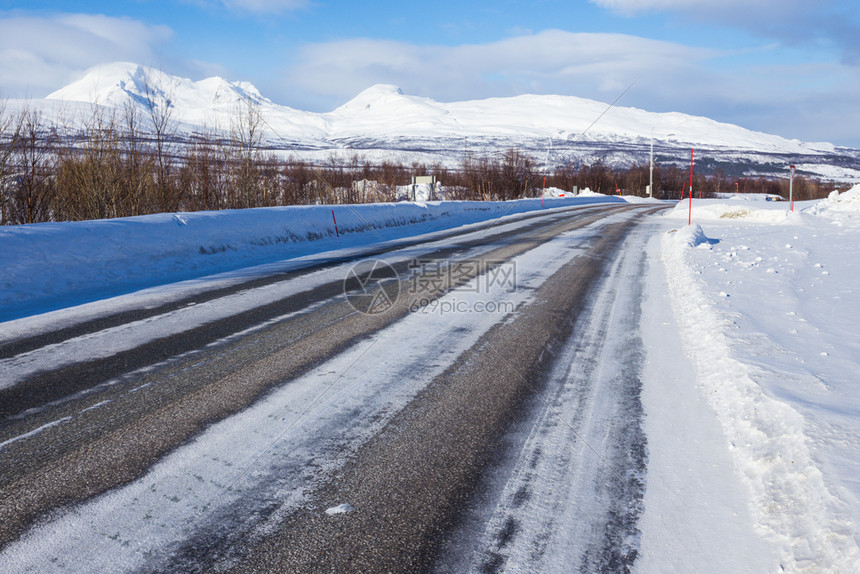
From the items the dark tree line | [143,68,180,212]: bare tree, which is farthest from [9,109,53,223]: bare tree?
[143,68,180,212]: bare tree

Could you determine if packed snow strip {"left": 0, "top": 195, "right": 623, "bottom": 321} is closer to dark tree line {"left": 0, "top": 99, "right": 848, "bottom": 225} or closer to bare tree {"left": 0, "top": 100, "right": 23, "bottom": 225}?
bare tree {"left": 0, "top": 100, "right": 23, "bottom": 225}

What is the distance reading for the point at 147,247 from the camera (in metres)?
9.76

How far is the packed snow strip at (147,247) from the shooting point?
758cm

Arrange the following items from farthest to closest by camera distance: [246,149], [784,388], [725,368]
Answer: [246,149]
[725,368]
[784,388]

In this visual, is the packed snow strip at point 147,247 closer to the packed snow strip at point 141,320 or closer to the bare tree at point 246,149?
the packed snow strip at point 141,320

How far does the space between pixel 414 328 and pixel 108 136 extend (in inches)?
452

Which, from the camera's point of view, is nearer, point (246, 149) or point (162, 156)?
point (162, 156)

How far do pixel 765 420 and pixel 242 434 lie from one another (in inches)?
137

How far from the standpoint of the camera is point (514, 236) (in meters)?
15.6

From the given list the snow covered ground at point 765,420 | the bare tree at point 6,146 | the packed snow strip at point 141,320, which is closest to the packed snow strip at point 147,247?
the packed snow strip at point 141,320

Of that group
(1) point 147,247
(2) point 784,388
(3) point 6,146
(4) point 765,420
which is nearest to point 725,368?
(2) point 784,388

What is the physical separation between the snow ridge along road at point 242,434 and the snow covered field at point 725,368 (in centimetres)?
21

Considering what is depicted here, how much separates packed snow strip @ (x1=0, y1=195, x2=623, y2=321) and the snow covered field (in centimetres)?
3

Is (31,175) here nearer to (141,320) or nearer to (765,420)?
(141,320)
